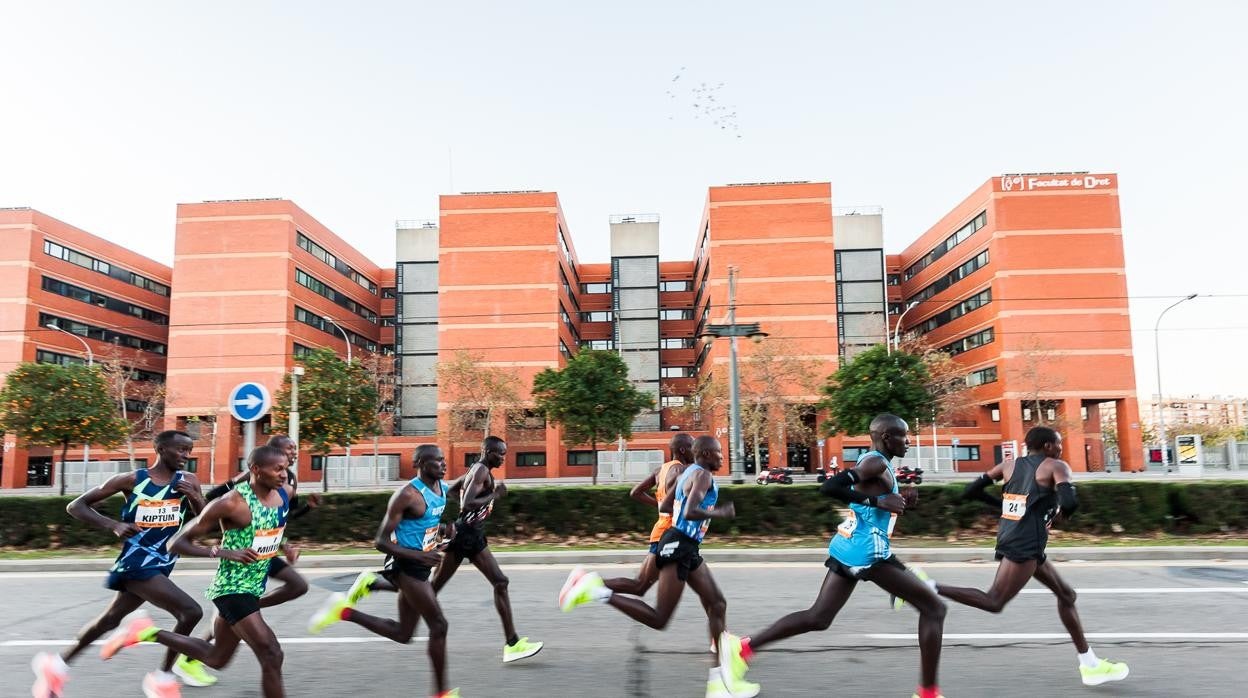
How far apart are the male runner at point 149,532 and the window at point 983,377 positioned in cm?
5267

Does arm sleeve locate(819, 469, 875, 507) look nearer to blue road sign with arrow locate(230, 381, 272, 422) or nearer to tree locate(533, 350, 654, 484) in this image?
blue road sign with arrow locate(230, 381, 272, 422)

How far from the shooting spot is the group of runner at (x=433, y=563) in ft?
13.5

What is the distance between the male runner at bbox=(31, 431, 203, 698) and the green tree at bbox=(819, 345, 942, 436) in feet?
77.7

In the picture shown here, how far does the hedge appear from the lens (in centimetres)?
1230

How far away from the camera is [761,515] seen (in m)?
12.6

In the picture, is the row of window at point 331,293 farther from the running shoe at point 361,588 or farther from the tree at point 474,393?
the running shoe at point 361,588

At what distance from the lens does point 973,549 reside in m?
10.9

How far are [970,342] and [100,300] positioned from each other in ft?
201

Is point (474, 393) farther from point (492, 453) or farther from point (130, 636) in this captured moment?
point (130, 636)

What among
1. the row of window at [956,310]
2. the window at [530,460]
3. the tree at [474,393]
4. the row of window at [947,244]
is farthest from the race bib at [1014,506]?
the row of window at [947,244]

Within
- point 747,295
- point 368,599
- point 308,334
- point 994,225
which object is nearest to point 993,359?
point 994,225

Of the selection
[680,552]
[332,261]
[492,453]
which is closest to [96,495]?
[492,453]

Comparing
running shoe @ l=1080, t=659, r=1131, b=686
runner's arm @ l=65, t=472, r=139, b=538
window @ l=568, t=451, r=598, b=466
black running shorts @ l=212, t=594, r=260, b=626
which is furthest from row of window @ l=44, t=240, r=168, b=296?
running shoe @ l=1080, t=659, r=1131, b=686

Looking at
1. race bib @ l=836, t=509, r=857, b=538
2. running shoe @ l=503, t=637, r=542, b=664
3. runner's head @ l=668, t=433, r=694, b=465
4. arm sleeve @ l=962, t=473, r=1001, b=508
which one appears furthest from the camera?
runner's head @ l=668, t=433, r=694, b=465
